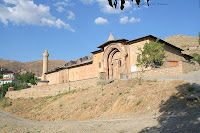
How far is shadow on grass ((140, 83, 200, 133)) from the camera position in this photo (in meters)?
9.73

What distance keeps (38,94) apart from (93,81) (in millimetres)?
13303

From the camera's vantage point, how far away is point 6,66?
131 m

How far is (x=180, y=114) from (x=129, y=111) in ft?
13.6

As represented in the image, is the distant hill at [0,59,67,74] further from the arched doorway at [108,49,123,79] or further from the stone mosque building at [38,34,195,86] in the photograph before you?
the arched doorway at [108,49,123,79]

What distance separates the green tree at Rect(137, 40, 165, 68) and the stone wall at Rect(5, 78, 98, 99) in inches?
282

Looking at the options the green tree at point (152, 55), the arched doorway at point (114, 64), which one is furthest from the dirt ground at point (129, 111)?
the arched doorway at point (114, 64)

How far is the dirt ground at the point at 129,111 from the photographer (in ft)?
36.7

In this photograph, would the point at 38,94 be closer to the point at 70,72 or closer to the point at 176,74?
the point at 70,72

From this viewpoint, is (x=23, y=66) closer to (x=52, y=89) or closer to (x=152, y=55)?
(x=52, y=89)

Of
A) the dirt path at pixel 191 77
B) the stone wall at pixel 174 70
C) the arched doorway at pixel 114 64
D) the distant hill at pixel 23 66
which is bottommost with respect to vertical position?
the dirt path at pixel 191 77

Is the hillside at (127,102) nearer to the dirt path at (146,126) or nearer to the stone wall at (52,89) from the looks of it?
the dirt path at (146,126)

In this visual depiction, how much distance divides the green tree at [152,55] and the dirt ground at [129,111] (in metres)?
5.92

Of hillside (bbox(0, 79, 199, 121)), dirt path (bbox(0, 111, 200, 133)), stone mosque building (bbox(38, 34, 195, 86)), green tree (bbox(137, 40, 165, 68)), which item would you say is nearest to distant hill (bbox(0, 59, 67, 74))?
stone mosque building (bbox(38, 34, 195, 86))

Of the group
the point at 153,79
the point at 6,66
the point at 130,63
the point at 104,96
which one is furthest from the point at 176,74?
the point at 6,66
